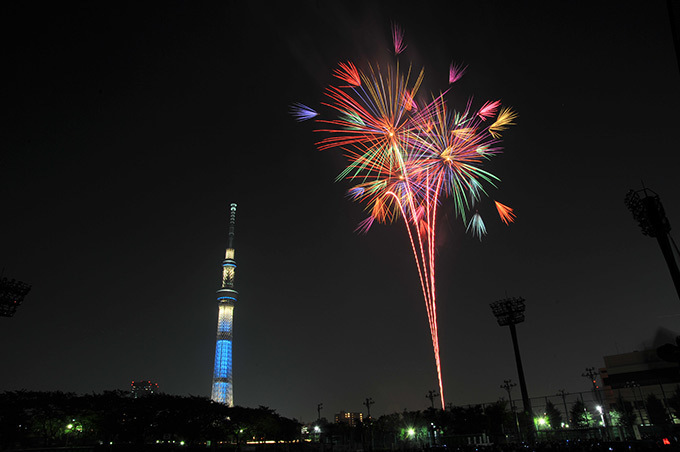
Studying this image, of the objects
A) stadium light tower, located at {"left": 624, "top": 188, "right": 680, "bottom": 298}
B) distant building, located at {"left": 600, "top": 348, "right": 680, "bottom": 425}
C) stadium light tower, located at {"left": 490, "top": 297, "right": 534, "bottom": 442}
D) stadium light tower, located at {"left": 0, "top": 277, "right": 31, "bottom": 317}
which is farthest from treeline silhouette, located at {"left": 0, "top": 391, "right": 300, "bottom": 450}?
distant building, located at {"left": 600, "top": 348, "right": 680, "bottom": 425}

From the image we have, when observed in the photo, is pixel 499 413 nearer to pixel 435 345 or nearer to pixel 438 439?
pixel 438 439

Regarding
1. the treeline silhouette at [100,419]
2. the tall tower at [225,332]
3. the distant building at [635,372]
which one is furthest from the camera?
the tall tower at [225,332]

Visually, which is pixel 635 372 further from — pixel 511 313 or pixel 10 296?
pixel 10 296

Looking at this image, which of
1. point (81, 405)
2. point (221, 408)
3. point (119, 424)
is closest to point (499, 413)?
point (221, 408)

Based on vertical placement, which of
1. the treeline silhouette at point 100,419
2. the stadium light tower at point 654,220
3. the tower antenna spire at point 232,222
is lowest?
the treeline silhouette at point 100,419

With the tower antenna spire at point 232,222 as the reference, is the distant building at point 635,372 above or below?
below

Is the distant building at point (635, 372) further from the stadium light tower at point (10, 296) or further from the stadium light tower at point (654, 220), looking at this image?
the stadium light tower at point (10, 296)

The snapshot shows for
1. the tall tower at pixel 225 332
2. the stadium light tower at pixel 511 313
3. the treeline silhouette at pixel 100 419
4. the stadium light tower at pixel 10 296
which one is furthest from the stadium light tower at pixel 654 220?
the tall tower at pixel 225 332

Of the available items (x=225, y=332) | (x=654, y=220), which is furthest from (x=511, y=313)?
(x=225, y=332)
